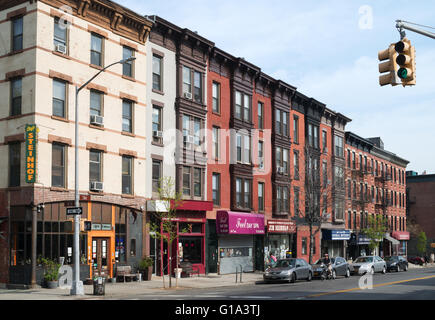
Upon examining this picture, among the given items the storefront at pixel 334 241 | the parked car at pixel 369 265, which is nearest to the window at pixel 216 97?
the parked car at pixel 369 265

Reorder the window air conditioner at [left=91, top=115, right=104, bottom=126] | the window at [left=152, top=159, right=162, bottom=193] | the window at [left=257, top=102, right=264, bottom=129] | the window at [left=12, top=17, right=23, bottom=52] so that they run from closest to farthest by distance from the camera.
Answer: the window at [left=12, top=17, right=23, bottom=52] < the window air conditioner at [left=91, top=115, right=104, bottom=126] < the window at [left=152, top=159, right=162, bottom=193] < the window at [left=257, top=102, right=264, bottom=129]

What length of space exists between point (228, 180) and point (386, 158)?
39.6 metres

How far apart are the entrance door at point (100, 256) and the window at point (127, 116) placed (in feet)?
21.6

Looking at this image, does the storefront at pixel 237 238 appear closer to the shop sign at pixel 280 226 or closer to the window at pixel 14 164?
the shop sign at pixel 280 226

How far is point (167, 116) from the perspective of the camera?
35812 millimetres

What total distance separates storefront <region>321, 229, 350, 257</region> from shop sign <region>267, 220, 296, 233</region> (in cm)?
768

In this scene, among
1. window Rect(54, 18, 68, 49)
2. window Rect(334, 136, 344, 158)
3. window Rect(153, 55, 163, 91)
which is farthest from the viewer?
window Rect(334, 136, 344, 158)

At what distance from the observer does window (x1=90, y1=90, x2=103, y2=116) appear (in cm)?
3114

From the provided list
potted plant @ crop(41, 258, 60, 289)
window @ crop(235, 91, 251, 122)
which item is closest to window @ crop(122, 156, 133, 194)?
potted plant @ crop(41, 258, 60, 289)

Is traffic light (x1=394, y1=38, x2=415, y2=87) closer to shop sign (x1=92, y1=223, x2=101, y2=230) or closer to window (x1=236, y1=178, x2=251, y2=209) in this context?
shop sign (x1=92, y1=223, x2=101, y2=230)

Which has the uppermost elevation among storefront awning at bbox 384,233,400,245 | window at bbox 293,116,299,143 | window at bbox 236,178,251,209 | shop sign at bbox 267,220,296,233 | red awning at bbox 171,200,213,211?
window at bbox 293,116,299,143

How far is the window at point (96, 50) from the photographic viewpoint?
103ft
